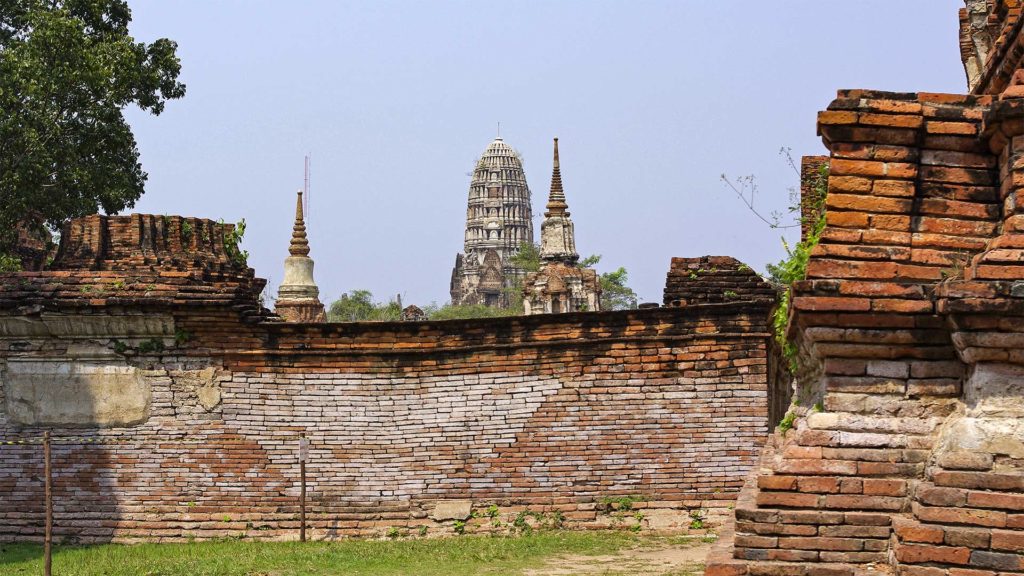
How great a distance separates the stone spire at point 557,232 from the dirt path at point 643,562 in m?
45.1

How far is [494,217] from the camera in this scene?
103 meters

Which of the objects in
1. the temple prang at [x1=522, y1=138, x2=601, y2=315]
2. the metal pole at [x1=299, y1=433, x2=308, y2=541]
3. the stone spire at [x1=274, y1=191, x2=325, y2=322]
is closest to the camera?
the metal pole at [x1=299, y1=433, x2=308, y2=541]

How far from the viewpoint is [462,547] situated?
39.1ft

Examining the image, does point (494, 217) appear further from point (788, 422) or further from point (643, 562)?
point (788, 422)

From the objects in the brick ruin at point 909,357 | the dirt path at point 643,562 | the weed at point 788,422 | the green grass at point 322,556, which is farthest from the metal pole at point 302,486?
the brick ruin at point 909,357

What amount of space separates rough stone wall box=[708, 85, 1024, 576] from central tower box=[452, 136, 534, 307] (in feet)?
312

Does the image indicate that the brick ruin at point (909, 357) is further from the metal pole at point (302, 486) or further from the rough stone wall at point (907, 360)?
the metal pole at point (302, 486)

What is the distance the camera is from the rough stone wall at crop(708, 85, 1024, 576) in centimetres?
482

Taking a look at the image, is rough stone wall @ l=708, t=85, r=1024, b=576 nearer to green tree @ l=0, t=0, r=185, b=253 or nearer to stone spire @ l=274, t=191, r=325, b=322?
green tree @ l=0, t=0, r=185, b=253

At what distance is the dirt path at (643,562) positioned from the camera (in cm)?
1035

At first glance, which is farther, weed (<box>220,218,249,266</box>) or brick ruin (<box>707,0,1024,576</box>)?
weed (<box>220,218,249,266</box>)

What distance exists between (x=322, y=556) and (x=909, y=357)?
728 cm

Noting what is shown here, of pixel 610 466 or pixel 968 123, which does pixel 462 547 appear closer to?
pixel 610 466

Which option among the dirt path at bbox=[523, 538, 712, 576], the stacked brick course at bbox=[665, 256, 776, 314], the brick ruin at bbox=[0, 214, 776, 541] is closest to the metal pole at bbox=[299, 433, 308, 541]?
the brick ruin at bbox=[0, 214, 776, 541]
